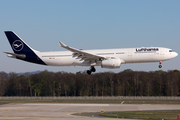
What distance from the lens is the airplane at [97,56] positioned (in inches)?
1644

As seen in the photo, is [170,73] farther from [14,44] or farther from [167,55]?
[14,44]

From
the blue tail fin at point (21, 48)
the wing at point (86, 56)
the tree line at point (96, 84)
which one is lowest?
the tree line at point (96, 84)

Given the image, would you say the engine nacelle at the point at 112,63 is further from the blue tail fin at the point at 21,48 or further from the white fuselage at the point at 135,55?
the blue tail fin at the point at 21,48

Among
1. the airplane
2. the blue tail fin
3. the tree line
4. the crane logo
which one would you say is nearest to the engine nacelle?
the airplane

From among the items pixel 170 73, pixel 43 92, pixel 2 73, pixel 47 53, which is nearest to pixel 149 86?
pixel 170 73

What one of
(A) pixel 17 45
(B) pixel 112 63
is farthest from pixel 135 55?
(A) pixel 17 45

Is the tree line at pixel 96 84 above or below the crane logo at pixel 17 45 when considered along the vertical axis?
below

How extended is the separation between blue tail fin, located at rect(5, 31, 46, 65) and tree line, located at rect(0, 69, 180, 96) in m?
55.8

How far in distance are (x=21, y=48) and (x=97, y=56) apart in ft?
49.0

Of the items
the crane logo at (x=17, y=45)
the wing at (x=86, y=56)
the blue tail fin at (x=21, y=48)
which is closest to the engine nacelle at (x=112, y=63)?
the wing at (x=86, y=56)

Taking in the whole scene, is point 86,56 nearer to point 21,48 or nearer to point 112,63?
point 112,63

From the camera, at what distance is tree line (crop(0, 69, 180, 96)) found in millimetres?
99562

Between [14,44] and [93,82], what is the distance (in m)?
63.5

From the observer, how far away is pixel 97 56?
41.8 meters
